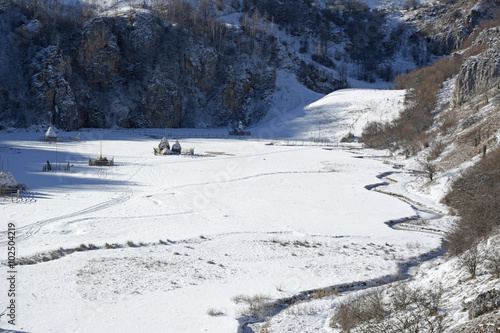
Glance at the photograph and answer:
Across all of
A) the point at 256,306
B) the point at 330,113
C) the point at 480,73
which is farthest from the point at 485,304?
the point at 330,113

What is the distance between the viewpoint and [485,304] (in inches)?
228

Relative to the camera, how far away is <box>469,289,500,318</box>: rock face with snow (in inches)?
225

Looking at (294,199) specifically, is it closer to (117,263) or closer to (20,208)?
(117,263)

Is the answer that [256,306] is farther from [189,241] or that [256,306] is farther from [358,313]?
[189,241]

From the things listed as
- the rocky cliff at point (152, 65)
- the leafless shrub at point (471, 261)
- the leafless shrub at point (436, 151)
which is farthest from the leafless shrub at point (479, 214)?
the rocky cliff at point (152, 65)

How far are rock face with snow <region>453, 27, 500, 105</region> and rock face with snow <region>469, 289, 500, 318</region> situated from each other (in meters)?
36.2

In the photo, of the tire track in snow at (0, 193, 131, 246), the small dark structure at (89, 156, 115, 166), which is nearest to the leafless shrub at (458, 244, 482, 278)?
the tire track in snow at (0, 193, 131, 246)

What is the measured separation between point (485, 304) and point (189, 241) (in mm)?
11396

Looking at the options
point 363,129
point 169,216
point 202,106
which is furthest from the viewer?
point 202,106

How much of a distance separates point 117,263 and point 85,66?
6751 centimetres

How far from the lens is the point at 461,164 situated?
24.7 m

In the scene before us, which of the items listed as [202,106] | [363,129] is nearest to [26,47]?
[202,106]

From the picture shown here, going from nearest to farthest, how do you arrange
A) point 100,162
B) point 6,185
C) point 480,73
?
point 6,185
point 100,162
point 480,73

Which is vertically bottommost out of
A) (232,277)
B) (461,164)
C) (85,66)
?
(232,277)
